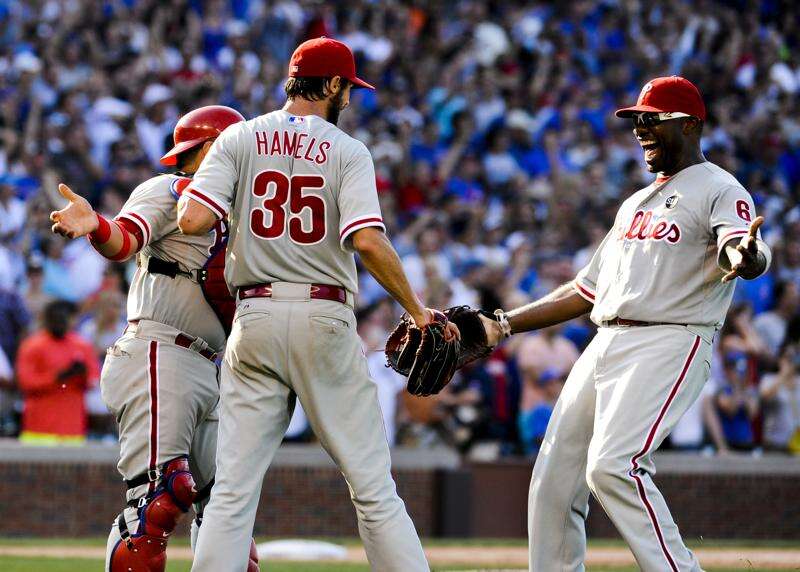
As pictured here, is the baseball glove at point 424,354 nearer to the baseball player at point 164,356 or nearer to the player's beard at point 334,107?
the baseball player at point 164,356

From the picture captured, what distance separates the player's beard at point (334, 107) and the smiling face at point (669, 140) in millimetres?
1367

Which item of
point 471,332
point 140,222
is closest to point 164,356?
point 140,222

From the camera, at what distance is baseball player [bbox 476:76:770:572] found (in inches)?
246

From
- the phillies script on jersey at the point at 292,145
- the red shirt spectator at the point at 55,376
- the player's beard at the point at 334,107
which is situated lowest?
the red shirt spectator at the point at 55,376

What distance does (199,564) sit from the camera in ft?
19.8

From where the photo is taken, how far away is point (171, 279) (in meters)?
7.01

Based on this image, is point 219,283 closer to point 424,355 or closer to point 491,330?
point 424,355

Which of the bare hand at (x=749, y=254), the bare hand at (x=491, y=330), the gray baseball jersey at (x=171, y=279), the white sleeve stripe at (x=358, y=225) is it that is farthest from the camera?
the bare hand at (x=491, y=330)

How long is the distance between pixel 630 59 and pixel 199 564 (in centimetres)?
1635

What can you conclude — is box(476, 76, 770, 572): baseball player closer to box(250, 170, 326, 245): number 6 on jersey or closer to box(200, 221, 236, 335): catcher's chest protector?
box(250, 170, 326, 245): number 6 on jersey

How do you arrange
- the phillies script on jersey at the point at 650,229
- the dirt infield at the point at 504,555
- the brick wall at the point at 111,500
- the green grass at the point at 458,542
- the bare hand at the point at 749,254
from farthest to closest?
the brick wall at the point at 111,500
the green grass at the point at 458,542
the dirt infield at the point at 504,555
the phillies script on jersey at the point at 650,229
the bare hand at the point at 749,254

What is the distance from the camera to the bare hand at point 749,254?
5992 mm

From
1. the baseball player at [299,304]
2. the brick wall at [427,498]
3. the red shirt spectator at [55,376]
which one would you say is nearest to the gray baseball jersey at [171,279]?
the baseball player at [299,304]

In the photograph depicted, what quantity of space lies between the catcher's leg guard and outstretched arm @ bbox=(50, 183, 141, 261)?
1.05 m
